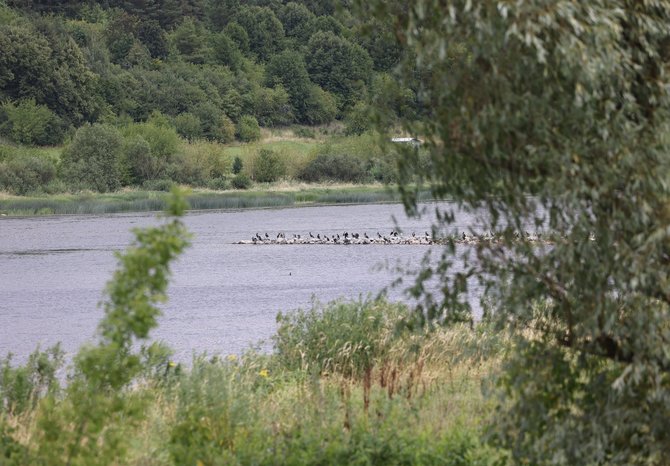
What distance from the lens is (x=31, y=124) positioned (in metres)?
98.4

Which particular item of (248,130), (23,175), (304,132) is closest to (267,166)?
(23,175)

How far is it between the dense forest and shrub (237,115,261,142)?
0.31ft

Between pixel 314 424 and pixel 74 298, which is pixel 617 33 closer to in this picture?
pixel 314 424

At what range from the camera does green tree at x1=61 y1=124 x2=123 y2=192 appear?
79.2m

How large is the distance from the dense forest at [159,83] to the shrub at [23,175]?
9 centimetres

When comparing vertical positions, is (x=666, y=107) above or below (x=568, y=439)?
above

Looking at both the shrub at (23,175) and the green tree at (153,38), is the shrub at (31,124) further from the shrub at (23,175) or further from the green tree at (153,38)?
the green tree at (153,38)

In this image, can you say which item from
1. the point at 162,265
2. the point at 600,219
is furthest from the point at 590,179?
the point at 162,265

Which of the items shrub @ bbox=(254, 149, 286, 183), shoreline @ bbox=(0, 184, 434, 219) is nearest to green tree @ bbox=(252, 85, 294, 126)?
shrub @ bbox=(254, 149, 286, 183)

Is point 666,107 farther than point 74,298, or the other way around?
point 74,298

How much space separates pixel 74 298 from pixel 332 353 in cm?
2306

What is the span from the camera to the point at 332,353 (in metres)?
14.8

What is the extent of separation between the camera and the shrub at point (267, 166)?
281 ft

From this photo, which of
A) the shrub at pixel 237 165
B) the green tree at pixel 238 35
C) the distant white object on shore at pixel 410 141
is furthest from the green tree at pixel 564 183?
the green tree at pixel 238 35
